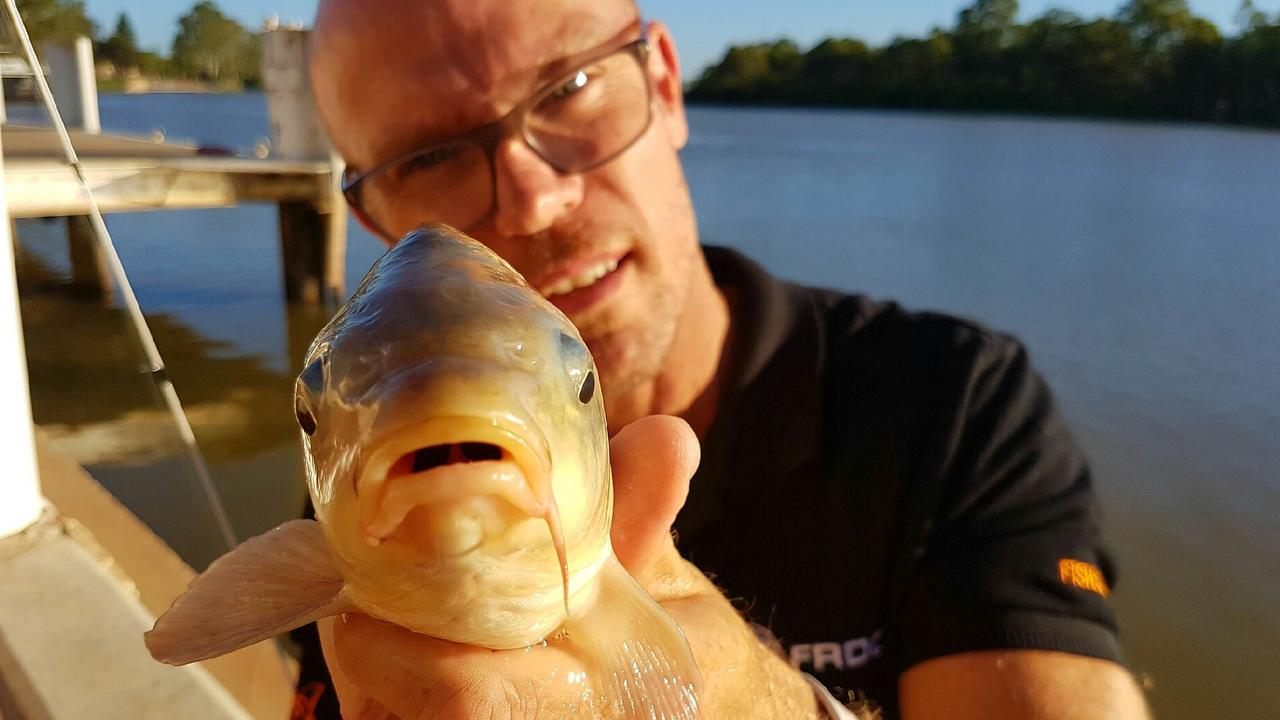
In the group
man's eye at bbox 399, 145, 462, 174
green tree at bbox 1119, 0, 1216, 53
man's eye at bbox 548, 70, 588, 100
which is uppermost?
green tree at bbox 1119, 0, 1216, 53

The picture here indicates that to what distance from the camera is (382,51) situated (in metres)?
2.25

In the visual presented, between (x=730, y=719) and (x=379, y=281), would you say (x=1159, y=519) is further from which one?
(x=379, y=281)

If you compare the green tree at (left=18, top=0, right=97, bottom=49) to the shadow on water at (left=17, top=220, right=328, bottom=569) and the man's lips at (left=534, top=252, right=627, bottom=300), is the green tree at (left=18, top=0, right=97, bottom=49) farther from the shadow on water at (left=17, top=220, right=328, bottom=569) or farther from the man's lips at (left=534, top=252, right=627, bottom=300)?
the man's lips at (left=534, top=252, right=627, bottom=300)

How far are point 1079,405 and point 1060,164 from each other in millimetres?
19134

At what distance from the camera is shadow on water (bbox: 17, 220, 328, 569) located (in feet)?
19.6

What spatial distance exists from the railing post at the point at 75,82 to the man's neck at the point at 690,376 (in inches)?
577

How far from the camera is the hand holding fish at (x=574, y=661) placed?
100 cm

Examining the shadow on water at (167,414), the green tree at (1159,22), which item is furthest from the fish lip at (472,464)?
the green tree at (1159,22)

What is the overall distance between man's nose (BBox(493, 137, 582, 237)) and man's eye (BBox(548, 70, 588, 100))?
165 mm

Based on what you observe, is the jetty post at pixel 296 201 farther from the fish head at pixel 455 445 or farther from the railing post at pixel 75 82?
the fish head at pixel 455 445

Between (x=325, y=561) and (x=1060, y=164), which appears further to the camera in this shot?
(x=1060, y=164)

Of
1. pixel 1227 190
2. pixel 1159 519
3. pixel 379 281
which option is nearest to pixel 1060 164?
pixel 1227 190

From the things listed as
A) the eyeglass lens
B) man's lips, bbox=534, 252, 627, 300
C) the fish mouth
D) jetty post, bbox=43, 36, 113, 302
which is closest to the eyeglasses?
the eyeglass lens

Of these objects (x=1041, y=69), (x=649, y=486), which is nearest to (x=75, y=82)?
(x=649, y=486)
